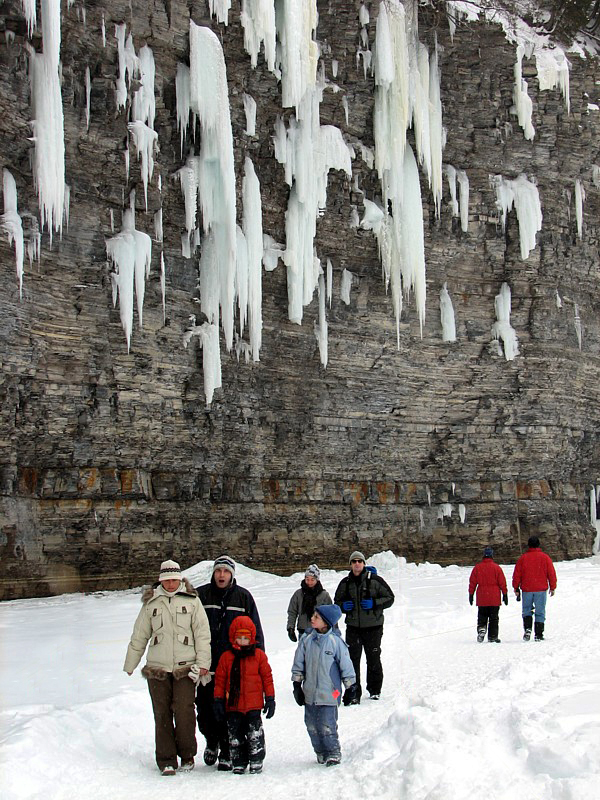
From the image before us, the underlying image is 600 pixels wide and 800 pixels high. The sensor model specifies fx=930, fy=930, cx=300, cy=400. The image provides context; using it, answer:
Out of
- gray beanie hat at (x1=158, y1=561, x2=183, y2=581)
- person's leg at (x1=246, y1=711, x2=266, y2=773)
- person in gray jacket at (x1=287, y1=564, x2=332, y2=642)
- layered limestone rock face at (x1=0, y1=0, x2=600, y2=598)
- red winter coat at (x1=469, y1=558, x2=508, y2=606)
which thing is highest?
layered limestone rock face at (x1=0, y1=0, x2=600, y2=598)

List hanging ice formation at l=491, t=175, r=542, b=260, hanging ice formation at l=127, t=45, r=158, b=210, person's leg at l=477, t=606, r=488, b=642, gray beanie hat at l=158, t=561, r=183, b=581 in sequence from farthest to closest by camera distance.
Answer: hanging ice formation at l=491, t=175, r=542, b=260, hanging ice formation at l=127, t=45, r=158, b=210, person's leg at l=477, t=606, r=488, b=642, gray beanie hat at l=158, t=561, r=183, b=581

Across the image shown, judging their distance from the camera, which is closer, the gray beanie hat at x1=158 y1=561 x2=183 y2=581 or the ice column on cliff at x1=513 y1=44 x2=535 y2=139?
the gray beanie hat at x1=158 y1=561 x2=183 y2=581

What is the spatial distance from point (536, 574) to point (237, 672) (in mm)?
5424

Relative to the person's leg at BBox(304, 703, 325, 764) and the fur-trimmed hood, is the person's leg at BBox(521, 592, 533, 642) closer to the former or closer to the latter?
the person's leg at BBox(304, 703, 325, 764)

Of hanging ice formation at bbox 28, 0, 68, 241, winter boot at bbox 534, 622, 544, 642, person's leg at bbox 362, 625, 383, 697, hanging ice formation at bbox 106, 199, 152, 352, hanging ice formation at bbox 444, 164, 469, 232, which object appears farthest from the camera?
hanging ice formation at bbox 444, 164, 469, 232

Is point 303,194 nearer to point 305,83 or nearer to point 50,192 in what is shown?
point 305,83

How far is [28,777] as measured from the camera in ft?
16.1

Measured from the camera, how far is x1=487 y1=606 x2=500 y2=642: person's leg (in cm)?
990

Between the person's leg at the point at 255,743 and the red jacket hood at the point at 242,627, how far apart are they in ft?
1.39

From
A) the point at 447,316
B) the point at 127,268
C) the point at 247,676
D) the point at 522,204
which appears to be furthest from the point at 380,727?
the point at 522,204

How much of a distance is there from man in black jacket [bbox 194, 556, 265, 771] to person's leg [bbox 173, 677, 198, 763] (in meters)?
0.11

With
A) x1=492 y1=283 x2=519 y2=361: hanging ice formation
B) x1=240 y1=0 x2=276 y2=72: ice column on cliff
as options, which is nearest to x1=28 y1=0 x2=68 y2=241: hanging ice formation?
x1=240 y1=0 x2=276 y2=72: ice column on cliff

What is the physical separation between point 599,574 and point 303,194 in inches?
392

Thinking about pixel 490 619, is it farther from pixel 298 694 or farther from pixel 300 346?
pixel 300 346
